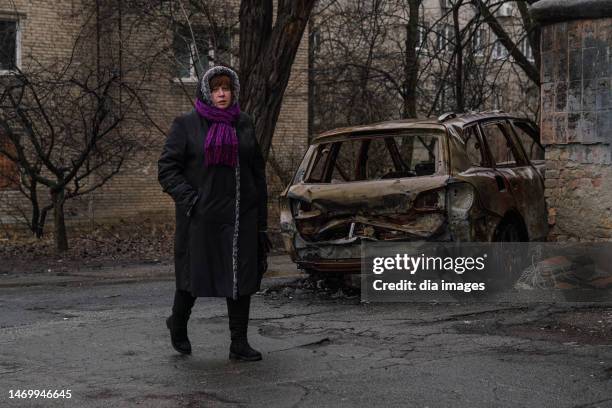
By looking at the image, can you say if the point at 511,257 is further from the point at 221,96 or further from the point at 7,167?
the point at 7,167

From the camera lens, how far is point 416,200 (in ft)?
30.0

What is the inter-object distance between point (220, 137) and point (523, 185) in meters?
4.57

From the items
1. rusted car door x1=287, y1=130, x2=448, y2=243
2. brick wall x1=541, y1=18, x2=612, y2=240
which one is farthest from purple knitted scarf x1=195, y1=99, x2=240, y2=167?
brick wall x1=541, y1=18, x2=612, y2=240

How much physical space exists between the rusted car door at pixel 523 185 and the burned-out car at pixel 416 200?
0.03 ft

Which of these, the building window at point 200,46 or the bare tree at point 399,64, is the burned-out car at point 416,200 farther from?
the building window at point 200,46

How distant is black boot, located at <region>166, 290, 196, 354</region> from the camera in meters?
6.75

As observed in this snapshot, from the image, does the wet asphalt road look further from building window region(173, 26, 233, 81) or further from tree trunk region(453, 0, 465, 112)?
building window region(173, 26, 233, 81)

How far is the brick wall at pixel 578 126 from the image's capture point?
9641 mm

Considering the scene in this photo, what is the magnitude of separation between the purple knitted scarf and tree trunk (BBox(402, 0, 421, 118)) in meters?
13.0

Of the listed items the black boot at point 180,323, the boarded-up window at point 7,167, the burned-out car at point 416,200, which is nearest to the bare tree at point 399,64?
the boarded-up window at point 7,167

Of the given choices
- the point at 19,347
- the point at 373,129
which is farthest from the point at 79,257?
the point at 19,347

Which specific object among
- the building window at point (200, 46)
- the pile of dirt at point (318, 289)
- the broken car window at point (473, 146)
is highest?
the building window at point (200, 46)

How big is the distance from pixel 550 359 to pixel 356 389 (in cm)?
150

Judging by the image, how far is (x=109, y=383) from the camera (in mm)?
5840
